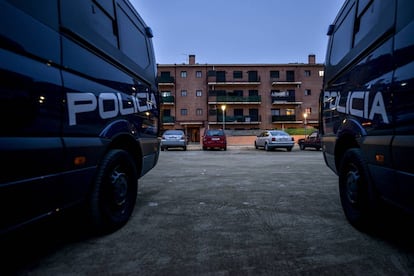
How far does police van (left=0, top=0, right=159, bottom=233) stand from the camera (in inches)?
48.6

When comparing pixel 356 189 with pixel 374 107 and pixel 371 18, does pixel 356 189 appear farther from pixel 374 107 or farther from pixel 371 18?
pixel 371 18

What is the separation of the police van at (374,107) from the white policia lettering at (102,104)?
229cm

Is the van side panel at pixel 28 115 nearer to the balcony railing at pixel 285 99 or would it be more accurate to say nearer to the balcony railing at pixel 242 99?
the balcony railing at pixel 242 99

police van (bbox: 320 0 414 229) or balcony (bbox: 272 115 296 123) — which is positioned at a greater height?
balcony (bbox: 272 115 296 123)

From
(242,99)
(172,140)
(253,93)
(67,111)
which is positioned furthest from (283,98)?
(67,111)

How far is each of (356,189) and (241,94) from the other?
116ft

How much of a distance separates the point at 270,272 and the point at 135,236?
1.33 meters

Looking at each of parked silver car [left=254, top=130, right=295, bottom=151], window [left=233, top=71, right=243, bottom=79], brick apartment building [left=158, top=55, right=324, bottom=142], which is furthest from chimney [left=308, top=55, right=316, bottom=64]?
parked silver car [left=254, top=130, right=295, bottom=151]

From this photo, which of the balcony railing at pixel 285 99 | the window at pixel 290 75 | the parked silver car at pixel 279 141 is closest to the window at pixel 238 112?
the balcony railing at pixel 285 99

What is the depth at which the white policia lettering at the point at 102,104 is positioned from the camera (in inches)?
66.7

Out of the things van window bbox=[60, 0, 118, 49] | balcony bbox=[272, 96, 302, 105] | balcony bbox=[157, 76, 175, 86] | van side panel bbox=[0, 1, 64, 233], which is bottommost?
van side panel bbox=[0, 1, 64, 233]

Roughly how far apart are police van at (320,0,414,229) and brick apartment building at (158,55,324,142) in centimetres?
3255

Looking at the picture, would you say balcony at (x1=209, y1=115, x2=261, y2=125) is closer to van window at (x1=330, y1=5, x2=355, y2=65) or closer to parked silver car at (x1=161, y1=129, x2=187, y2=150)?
parked silver car at (x1=161, y1=129, x2=187, y2=150)

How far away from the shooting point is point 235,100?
35.4 m
